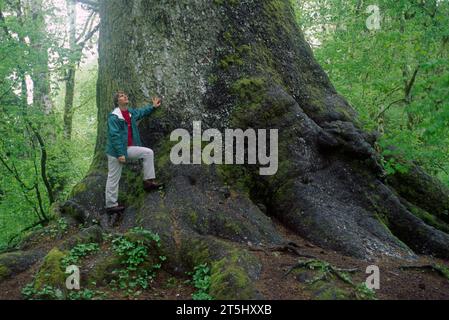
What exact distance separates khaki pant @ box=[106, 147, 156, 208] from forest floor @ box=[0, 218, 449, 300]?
141cm

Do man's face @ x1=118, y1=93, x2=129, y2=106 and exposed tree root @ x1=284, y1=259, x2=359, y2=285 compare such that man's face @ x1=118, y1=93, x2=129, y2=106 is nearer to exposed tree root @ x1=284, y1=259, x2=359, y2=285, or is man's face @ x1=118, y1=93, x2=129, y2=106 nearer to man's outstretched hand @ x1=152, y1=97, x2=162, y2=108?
man's outstretched hand @ x1=152, y1=97, x2=162, y2=108

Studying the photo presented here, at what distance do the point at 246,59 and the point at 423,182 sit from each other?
409 centimetres

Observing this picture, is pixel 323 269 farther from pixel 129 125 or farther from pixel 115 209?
pixel 129 125

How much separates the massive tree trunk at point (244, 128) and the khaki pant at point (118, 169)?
200 mm

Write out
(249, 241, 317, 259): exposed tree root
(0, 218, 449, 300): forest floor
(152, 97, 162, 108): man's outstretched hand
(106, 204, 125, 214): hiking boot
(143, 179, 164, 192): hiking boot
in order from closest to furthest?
(0, 218, 449, 300): forest floor
(249, 241, 317, 259): exposed tree root
(143, 179, 164, 192): hiking boot
(106, 204, 125, 214): hiking boot
(152, 97, 162, 108): man's outstretched hand

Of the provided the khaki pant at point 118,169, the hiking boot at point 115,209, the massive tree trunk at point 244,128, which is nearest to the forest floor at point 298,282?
the massive tree trunk at point 244,128

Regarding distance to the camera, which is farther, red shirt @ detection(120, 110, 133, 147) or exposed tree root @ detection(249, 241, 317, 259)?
red shirt @ detection(120, 110, 133, 147)

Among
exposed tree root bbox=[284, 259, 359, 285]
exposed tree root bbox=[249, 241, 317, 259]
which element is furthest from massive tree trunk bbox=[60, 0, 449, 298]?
exposed tree root bbox=[284, 259, 359, 285]

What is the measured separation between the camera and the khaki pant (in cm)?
643

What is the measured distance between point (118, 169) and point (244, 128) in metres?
2.08

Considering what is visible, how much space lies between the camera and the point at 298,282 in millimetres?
4961

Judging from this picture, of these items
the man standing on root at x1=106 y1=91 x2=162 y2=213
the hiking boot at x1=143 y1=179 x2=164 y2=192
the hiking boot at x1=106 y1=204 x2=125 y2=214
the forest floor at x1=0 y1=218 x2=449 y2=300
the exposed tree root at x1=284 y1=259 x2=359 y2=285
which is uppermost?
the man standing on root at x1=106 y1=91 x2=162 y2=213

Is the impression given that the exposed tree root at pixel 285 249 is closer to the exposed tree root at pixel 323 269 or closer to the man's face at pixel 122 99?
A: the exposed tree root at pixel 323 269

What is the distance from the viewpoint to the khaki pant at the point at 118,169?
6426mm
